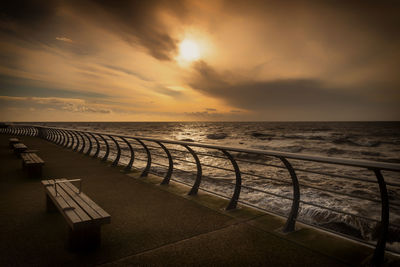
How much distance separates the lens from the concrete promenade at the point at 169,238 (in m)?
2.53

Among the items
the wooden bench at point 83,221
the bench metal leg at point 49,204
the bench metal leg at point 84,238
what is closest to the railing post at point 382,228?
the wooden bench at point 83,221

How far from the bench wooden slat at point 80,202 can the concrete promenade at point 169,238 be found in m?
0.41

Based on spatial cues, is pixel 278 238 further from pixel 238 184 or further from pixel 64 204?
pixel 64 204

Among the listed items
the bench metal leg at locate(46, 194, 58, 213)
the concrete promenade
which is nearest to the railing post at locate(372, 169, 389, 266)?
the concrete promenade

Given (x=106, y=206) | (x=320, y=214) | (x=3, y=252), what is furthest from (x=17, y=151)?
(x=320, y=214)

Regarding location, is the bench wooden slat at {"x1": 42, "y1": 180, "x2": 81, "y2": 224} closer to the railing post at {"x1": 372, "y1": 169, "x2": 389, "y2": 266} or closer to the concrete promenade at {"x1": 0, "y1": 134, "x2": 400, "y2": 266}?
the concrete promenade at {"x1": 0, "y1": 134, "x2": 400, "y2": 266}

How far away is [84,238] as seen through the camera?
8.55 feet

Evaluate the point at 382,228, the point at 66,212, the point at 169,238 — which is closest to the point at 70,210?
the point at 66,212

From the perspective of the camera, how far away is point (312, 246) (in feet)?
9.30

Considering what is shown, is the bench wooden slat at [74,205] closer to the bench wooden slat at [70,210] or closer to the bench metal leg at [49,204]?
the bench wooden slat at [70,210]

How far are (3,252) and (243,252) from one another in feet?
8.36

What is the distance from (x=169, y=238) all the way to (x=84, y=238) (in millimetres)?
955

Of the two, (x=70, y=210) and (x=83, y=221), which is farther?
(x=70, y=210)

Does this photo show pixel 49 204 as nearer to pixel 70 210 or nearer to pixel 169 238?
pixel 70 210
